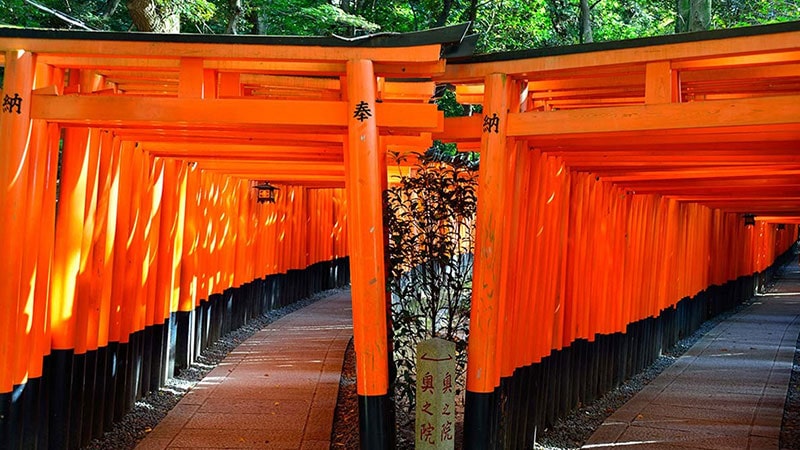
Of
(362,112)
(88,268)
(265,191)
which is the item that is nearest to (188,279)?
(265,191)

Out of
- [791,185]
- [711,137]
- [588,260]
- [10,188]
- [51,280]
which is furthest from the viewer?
[791,185]

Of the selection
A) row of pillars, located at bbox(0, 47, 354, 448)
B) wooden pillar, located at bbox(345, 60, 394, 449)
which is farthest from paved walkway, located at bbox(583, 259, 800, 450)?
row of pillars, located at bbox(0, 47, 354, 448)

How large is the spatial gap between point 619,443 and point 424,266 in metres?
2.59

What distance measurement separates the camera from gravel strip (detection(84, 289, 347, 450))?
24.6ft

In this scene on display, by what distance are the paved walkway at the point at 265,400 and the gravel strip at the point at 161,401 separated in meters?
0.12

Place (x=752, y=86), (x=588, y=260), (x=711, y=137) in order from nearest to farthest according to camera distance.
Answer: (x=711, y=137), (x=752, y=86), (x=588, y=260)

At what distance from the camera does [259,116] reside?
5.96m

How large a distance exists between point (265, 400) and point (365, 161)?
393cm

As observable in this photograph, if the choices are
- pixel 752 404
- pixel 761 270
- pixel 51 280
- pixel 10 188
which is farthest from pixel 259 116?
pixel 761 270

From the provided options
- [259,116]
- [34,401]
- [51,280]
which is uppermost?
[259,116]

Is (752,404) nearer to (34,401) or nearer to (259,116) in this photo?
(259,116)

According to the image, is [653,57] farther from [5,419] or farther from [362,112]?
[5,419]

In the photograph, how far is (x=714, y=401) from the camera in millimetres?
10516

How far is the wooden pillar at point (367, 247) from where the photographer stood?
19.4 feet
